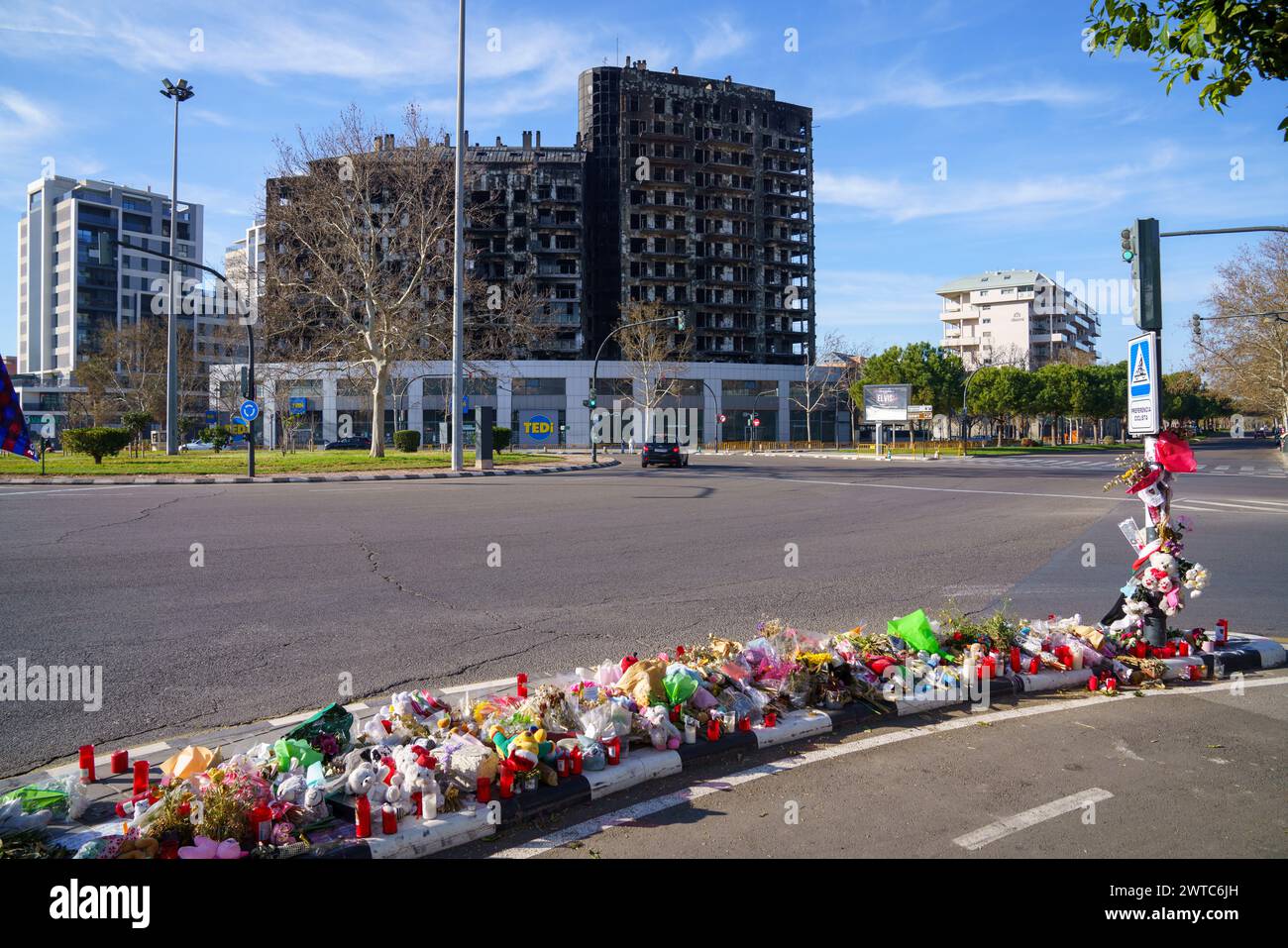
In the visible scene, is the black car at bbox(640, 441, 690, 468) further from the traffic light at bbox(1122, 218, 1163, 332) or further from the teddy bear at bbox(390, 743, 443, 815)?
the teddy bear at bbox(390, 743, 443, 815)

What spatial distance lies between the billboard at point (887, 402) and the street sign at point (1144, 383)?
177 feet

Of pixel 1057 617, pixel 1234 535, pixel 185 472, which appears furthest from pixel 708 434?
pixel 1057 617

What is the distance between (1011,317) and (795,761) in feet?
457

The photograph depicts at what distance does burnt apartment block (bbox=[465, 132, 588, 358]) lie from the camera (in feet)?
267

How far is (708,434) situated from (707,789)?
75.3 m

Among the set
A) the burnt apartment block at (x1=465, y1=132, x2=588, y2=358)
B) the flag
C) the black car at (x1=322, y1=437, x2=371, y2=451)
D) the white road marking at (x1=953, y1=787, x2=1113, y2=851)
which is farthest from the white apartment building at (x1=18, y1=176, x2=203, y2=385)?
the white road marking at (x1=953, y1=787, x2=1113, y2=851)

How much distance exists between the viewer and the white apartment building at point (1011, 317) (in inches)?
5054

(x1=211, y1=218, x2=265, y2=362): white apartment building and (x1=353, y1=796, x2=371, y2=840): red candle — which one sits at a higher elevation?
(x1=211, y1=218, x2=265, y2=362): white apartment building

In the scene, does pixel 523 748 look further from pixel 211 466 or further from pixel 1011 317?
pixel 1011 317

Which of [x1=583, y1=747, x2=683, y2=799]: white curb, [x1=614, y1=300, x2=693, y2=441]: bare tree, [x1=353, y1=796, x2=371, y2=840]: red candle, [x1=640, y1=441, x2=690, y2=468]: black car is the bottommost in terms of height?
[x1=583, y1=747, x2=683, y2=799]: white curb

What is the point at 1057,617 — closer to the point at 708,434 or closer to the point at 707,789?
the point at 707,789

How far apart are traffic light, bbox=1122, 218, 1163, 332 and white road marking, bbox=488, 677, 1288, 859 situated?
2.78 metres
